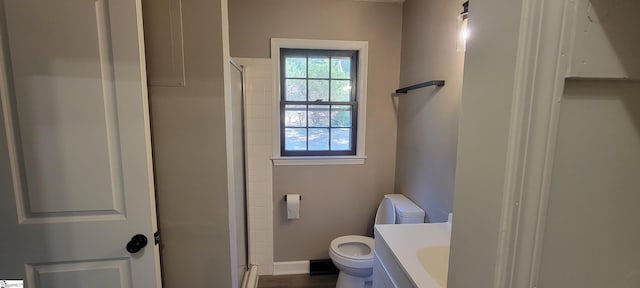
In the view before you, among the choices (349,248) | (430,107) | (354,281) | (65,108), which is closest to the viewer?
(65,108)

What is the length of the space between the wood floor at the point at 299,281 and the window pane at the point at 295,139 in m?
1.15

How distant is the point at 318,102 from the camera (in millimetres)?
2381

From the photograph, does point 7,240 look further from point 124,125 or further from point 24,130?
point 124,125

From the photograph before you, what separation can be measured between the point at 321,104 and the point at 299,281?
156cm

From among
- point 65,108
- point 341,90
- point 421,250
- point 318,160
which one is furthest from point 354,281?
point 65,108

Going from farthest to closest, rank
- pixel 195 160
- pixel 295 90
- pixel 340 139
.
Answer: pixel 340 139 → pixel 295 90 → pixel 195 160

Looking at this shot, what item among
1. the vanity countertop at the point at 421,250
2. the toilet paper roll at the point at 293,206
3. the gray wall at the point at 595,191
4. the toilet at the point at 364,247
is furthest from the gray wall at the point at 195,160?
the gray wall at the point at 595,191

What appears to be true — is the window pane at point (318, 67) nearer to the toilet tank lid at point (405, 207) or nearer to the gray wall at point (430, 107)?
the gray wall at point (430, 107)

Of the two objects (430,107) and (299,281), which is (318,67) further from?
(299,281)

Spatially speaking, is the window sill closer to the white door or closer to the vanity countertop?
the vanity countertop

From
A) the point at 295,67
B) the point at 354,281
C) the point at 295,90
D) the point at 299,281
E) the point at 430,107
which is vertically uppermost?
the point at 295,67

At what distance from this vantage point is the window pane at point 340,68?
2.38 metres

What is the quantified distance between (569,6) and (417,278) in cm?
100

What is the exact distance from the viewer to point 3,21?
908 millimetres
